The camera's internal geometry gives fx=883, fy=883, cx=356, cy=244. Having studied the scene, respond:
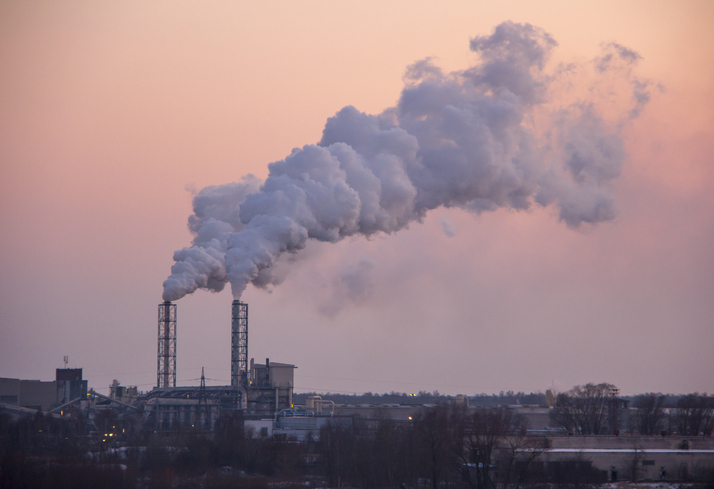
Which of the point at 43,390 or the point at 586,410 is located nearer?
the point at 586,410

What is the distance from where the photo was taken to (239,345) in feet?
188

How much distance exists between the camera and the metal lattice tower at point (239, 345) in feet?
185

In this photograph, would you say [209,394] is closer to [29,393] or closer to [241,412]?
[241,412]

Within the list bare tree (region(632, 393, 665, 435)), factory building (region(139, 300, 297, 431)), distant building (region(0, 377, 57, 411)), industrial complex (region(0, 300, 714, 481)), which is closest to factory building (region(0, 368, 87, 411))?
distant building (region(0, 377, 57, 411))

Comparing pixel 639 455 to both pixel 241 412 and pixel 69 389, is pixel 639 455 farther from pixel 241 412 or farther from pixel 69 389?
pixel 69 389

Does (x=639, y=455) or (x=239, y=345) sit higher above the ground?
(x=239, y=345)

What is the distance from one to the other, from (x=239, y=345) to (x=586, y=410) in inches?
1018

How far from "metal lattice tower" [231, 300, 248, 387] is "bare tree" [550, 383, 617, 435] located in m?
21.5

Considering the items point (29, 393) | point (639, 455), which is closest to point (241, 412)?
point (639, 455)

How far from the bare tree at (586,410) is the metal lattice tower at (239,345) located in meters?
21.5

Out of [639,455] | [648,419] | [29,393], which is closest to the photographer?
[639,455]

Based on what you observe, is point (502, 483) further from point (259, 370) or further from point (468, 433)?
point (259, 370)

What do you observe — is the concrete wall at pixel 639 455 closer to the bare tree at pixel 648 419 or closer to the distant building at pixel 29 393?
the bare tree at pixel 648 419

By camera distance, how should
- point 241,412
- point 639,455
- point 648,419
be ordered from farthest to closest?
point 648,419, point 241,412, point 639,455
